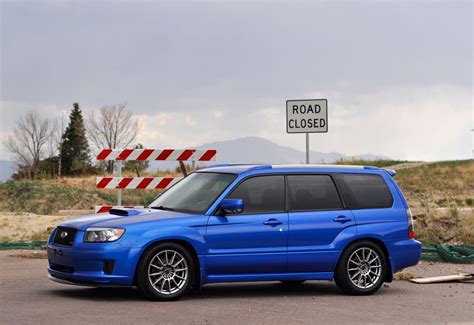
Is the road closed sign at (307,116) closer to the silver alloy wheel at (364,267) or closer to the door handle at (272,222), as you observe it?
the silver alloy wheel at (364,267)

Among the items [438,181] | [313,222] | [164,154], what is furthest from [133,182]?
[438,181]

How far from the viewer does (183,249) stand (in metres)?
11.7

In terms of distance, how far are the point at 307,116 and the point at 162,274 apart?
10.7 m

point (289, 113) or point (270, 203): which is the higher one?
point (289, 113)

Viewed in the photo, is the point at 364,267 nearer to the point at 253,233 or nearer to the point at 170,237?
the point at 253,233

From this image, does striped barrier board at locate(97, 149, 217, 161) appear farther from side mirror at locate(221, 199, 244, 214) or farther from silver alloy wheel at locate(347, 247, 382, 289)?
side mirror at locate(221, 199, 244, 214)

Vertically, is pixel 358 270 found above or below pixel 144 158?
below

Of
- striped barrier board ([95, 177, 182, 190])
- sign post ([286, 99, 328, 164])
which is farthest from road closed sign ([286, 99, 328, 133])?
striped barrier board ([95, 177, 182, 190])

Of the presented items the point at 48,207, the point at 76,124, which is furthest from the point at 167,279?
the point at 76,124

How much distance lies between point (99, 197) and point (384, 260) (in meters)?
24.6

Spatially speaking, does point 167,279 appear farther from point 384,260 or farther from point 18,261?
point 18,261

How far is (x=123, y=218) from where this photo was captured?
38.8 ft

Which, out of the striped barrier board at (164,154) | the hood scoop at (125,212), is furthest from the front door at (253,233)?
the striped barrier board at (164,154)

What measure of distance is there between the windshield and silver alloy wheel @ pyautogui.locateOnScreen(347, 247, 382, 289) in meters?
2.01
